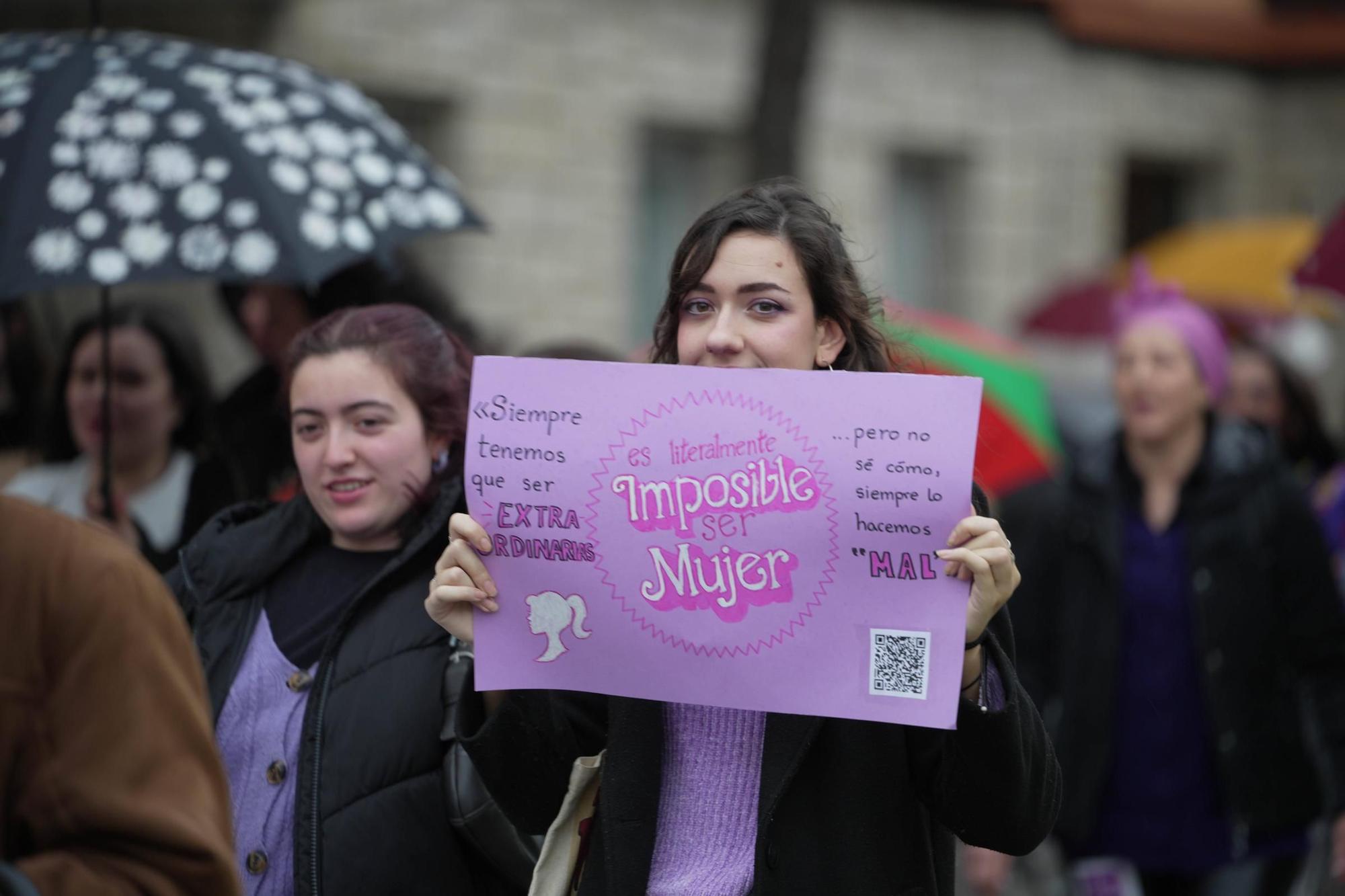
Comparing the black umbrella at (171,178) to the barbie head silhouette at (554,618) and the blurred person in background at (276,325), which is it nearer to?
the blurred person in background at (276,325)

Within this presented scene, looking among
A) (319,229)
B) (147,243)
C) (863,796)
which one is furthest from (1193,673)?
(147,243)

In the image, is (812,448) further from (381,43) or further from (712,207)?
(381,43)

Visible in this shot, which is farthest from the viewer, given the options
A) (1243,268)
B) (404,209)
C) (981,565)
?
(1243,268)

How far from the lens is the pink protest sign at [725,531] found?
7.89 feet

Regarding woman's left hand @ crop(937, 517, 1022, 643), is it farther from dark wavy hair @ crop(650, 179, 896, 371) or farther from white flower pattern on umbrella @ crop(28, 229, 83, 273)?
white flower pattern on umbrella @ crop(28, 229, 83, 273)

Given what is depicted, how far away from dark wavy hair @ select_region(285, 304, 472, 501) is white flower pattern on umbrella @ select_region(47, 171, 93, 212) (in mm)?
937

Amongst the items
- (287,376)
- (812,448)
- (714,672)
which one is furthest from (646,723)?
(287,376)

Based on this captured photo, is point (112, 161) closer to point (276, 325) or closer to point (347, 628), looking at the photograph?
point (276, 325)

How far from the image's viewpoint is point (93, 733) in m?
1.87

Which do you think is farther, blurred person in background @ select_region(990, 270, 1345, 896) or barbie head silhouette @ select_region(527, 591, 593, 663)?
blurred person in background @ select_region(990, 270, 1345, 896)

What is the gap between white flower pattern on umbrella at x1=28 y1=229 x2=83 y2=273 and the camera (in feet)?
12.6

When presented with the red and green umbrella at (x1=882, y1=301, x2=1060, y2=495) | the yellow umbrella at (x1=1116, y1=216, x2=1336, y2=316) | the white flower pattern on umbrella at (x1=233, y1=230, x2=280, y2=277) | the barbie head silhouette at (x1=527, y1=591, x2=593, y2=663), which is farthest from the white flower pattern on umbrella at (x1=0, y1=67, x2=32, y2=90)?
the yellow umbrella at (x1=1116, y1=216, x2=1336, y2=316)

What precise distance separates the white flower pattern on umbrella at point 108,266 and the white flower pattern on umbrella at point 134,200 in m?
0.11

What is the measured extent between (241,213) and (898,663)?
221 centimetres
